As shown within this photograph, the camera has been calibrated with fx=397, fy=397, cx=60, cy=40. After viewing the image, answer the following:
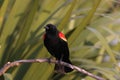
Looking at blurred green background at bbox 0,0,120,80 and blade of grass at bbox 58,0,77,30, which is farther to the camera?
blurred green background at bbox 0,0,120,80

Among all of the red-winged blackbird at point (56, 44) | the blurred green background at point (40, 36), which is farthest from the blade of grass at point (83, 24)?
the red-winged blackbird at point (56, 44)

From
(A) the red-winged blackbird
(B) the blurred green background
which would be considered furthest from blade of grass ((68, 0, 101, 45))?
(A) the red-winged blackbird

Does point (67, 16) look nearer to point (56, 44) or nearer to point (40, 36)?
point (56, 44)

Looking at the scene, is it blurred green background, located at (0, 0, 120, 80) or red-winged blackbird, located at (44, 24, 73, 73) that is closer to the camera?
red-winged blackbird, located at (44, 24, 73, 73)

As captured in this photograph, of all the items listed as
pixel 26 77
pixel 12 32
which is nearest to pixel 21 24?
pixel 12 32

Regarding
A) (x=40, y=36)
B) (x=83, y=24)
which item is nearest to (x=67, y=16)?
(x=83, y=24)

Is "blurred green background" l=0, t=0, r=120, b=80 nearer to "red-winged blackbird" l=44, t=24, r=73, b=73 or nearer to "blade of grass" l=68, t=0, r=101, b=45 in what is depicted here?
"blade of grass" l=68, t=0, r=101, b=45

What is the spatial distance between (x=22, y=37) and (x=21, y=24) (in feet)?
0.85

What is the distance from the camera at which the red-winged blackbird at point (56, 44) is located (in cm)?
253

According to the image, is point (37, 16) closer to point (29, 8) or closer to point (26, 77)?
point (29, 8)

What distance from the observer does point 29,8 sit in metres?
2.93

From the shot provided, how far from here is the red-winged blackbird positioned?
2.53 meters

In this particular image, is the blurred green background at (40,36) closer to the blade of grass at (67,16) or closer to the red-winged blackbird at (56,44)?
the blade of grass at (67,16)

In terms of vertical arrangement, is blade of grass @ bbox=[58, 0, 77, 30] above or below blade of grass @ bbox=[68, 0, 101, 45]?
above
